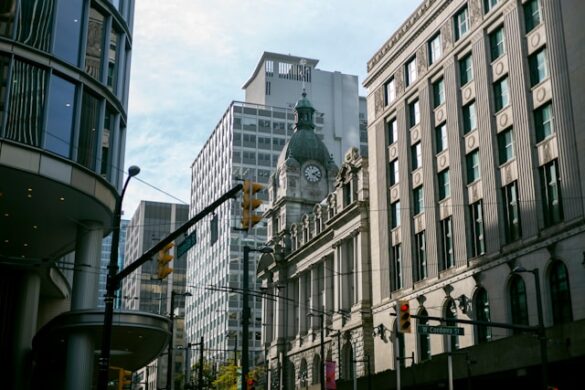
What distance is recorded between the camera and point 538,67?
1729 inches

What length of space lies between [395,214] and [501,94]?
638 inches

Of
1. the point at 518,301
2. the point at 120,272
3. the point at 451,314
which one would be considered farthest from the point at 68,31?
the point at 451,314

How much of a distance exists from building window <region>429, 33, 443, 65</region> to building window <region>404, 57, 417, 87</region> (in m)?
2.63

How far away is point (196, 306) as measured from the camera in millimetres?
153750

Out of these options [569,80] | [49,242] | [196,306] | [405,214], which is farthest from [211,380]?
[569,80]

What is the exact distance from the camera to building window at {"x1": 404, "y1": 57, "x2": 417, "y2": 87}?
59344 mm

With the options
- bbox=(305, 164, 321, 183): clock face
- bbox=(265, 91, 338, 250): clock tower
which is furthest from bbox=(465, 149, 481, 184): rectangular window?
bbox=(305, 164, 321, 183): clock face

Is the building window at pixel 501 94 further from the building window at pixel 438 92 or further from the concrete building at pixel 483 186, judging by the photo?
the building window at pixel 438 92

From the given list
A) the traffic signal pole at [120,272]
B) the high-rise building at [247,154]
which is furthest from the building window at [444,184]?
the high-rise building at [247,154]

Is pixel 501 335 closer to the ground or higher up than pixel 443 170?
closer to the ground

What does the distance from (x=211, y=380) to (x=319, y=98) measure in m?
66.9

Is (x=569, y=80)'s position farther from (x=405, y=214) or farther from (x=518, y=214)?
(x=405, y=214)

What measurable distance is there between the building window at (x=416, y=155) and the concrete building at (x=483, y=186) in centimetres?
7

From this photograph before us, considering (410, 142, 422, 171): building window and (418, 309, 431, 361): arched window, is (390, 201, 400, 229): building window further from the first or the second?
(418, 309, 431, 361): arched window
